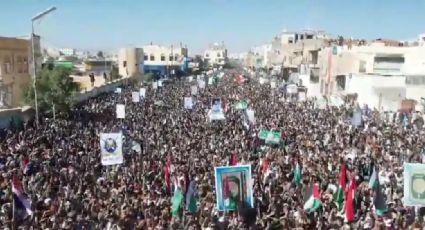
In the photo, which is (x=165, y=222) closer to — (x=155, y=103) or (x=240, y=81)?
(x=155, y=103)

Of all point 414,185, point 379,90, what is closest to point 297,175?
point 414,185

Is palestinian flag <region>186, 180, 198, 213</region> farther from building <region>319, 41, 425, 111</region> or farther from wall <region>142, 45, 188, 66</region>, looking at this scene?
wall <region>142, 45, 188, 66</region>

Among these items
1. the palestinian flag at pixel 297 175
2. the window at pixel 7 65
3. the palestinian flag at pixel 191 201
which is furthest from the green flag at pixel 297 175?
the window at pixel 7 65

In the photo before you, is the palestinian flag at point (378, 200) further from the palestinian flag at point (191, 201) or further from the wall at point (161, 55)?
the wall at point (161, 55)

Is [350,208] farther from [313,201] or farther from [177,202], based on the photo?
[177,202]

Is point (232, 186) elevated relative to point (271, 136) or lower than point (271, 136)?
elevated

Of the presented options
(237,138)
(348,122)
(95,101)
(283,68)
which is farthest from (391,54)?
(283,68)
